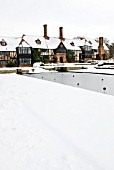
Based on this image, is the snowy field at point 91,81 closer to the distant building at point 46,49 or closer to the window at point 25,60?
the window at point 25,60

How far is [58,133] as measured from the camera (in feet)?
27.5

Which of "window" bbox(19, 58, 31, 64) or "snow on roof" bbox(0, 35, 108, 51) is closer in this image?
"window" bbox(19, 58, 31, 64)

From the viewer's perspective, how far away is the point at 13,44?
58031 millimetres

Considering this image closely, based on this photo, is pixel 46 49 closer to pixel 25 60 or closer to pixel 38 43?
pixel 38 43

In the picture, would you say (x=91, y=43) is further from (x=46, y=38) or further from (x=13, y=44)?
(x=13, y=44)

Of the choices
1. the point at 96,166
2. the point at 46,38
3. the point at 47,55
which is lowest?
the point at 96,166

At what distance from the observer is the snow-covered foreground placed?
6.46m

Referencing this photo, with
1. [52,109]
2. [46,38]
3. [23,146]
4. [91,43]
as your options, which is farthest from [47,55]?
[23,146]

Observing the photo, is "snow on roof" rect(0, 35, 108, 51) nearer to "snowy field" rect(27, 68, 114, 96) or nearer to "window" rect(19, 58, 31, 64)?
"window" rect(19, 58, 31, 64)

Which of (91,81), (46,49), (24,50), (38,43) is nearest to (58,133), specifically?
(91,81)

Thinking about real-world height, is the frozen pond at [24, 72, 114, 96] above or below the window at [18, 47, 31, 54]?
below

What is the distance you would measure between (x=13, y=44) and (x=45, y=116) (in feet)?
164

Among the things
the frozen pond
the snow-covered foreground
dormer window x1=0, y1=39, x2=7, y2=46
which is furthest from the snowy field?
dormer window x1=0, y1=39, x2=7, y2=46

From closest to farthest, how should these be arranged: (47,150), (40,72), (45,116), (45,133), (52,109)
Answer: (47,150), (45,133), (45,116), (52,109), (40,72)
